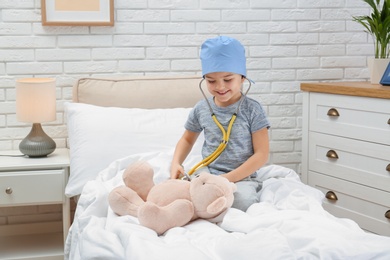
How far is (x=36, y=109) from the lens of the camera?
3127mm

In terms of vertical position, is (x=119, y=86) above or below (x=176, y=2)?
below

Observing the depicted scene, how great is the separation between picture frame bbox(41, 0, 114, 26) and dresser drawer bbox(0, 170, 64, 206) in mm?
827

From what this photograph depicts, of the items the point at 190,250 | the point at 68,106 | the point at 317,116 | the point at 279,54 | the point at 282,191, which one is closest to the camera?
the point at 190,250

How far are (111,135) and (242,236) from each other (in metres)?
1.31

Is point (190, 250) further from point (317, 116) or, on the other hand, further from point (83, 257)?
point (317, 116)

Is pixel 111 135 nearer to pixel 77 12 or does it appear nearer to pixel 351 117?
pixel 77 12

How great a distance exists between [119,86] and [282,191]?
3.99ft

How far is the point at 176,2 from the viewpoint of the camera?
3531mm

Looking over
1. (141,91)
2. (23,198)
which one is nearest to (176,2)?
(141,91)

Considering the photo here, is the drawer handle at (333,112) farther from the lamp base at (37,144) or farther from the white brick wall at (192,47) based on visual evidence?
the lamp base at (37,144)

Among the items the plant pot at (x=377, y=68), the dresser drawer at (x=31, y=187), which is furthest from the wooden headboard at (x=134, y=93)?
the plant pot at (x=377, y=68)

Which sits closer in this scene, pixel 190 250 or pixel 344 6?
pixel 190 250

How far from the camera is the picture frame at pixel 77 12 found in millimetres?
3348

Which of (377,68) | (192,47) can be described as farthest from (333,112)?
(192,47)
